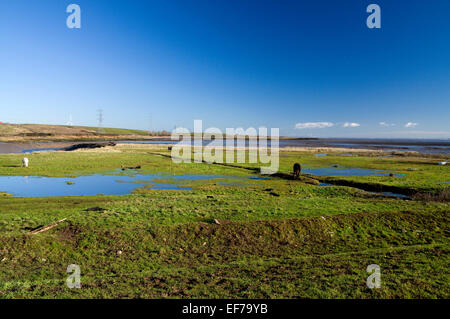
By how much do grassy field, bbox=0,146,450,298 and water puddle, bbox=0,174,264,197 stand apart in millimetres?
3220

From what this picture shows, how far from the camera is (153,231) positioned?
1355 centimetres

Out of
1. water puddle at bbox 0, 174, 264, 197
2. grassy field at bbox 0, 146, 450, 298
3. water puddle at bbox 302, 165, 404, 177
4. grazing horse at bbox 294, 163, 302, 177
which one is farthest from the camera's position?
A: water puddle at bbox 302, 165, 404, 177

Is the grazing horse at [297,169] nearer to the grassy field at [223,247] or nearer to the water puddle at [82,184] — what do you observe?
the water puddle at [82,184]

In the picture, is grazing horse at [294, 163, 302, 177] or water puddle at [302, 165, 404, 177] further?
water puddle at [302, 165, 404, 177]

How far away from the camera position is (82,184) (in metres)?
28.3

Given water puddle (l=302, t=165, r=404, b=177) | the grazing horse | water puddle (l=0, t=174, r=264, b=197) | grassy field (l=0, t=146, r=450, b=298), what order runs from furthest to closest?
water puddle (l=302, t=165, r=404, b=177)
the grazing horse
water puddle (l=0, t=174, r=264, b=197)
grassy field (l=0, t=146, r=450, b=298)

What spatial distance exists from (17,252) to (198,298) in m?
9.05

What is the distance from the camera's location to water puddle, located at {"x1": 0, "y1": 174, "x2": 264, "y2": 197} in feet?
79.7

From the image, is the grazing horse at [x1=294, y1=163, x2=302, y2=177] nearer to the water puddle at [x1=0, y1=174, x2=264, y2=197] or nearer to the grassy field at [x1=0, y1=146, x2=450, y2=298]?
the water puddle at [x1=0, y1=174, x2=264, y2=197]

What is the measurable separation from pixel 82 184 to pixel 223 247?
74.4 ft

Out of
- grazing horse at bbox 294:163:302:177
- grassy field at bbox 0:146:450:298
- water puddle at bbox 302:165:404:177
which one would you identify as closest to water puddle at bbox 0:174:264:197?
grassy field at bbox 0:146:450:298

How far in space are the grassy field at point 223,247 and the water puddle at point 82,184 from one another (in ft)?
10.6
